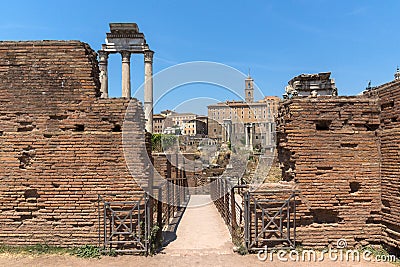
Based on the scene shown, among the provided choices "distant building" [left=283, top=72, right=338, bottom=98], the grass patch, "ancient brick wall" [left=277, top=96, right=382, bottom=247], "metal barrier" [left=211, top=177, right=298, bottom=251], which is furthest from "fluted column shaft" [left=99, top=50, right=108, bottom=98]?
"ancient brick wall" [left=277, top=96, right=382, bottom=247]

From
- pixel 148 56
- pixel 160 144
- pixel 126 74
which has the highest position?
pixel 148 56

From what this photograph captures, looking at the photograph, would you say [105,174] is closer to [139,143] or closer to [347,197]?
[139,143]

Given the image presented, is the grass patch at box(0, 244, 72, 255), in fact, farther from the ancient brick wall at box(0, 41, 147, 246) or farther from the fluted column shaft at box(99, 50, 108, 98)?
the fluted column shaft at box(99, 50, 108, 98)

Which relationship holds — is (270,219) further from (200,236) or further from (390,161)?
(390,161)

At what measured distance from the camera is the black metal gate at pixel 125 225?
6.66m

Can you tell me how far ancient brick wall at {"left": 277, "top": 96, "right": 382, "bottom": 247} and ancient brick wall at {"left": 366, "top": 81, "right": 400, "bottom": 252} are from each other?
14 centimetres

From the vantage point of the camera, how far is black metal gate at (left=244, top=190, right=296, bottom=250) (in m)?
6.85

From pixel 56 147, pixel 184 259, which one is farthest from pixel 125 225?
pixel 56 147

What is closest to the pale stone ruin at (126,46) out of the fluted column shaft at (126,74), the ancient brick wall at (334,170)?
the fluted column shaft at (126,74)

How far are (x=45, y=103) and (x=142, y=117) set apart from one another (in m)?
2.18

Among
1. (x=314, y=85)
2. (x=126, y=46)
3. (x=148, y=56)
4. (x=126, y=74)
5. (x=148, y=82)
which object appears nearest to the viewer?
(x=314, y=85)

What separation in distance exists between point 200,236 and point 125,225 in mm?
2657

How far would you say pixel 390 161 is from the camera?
22.1 feet

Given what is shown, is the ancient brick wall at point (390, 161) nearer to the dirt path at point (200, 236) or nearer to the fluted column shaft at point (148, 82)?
the dirt path at point (200, 236)
